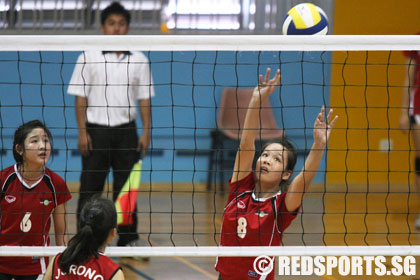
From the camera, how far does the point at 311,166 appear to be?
9.90 feet

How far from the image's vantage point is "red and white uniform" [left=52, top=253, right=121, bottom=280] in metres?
2.64

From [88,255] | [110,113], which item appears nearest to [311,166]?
[88,255]

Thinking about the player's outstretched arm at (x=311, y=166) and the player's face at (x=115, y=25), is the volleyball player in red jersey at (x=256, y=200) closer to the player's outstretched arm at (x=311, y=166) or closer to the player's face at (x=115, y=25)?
the player's outstretched arm at (x=311, y=166)

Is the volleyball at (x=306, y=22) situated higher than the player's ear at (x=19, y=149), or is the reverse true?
the volleyball at (x=306, y=22)

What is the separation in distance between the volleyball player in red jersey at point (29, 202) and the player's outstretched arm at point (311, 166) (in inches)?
46.5

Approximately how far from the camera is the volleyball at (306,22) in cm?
358

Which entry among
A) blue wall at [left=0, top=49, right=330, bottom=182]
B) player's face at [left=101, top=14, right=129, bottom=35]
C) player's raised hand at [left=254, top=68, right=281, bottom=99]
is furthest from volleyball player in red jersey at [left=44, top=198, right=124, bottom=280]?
blue wall at [left=0, top=49, right=330, bottom=182]

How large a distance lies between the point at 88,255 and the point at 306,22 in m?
1.73

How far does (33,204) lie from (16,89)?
4.76 m

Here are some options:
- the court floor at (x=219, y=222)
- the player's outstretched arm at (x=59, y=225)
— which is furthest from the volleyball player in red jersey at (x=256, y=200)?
the player's outstretched arm at (x=59, y=225)

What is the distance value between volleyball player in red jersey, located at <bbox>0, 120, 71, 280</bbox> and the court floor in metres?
0.49

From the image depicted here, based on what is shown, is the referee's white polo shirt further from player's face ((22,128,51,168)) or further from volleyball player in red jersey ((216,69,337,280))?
volleyball player in red jersey ((216,69,337,280))

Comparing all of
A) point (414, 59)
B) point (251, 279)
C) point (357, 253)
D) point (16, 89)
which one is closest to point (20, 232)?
point (251, 279)

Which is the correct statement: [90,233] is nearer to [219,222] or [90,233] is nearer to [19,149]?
[19,149]
